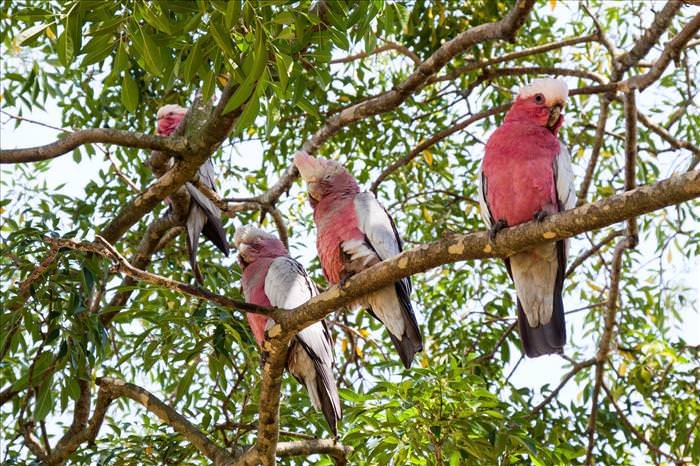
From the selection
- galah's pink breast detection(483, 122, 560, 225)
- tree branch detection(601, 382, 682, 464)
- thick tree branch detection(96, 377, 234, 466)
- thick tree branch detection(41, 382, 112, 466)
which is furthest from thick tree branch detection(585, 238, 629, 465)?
thick tree branch detection(41, 382, 112, 466)

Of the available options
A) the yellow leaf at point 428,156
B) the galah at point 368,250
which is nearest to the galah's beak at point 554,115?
the galah at point 368,250

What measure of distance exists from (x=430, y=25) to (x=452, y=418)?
2983 mm

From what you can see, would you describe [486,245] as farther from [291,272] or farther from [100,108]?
[100,108]

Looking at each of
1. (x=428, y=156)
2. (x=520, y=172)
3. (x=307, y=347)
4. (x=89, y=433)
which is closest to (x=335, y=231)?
(x=307, y=347)

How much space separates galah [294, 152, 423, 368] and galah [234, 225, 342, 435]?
13.2 inches

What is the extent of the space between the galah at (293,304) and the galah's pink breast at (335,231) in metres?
0.30

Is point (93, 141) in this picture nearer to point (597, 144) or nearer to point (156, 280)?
point (156, 280)

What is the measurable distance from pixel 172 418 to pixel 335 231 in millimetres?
1211

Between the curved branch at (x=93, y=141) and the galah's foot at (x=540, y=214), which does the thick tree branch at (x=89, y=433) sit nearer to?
the curved branch at (x=93, y=141)

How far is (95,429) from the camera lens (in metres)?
4.35

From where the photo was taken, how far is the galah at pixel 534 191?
3.31 m

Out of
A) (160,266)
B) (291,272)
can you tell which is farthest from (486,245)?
(160,266)

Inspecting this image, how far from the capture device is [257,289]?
4332 millimetres

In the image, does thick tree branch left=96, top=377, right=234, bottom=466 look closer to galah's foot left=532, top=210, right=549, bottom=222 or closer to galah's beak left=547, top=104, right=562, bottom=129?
galah's foot left=532, top=210, right=549, bottom=222
